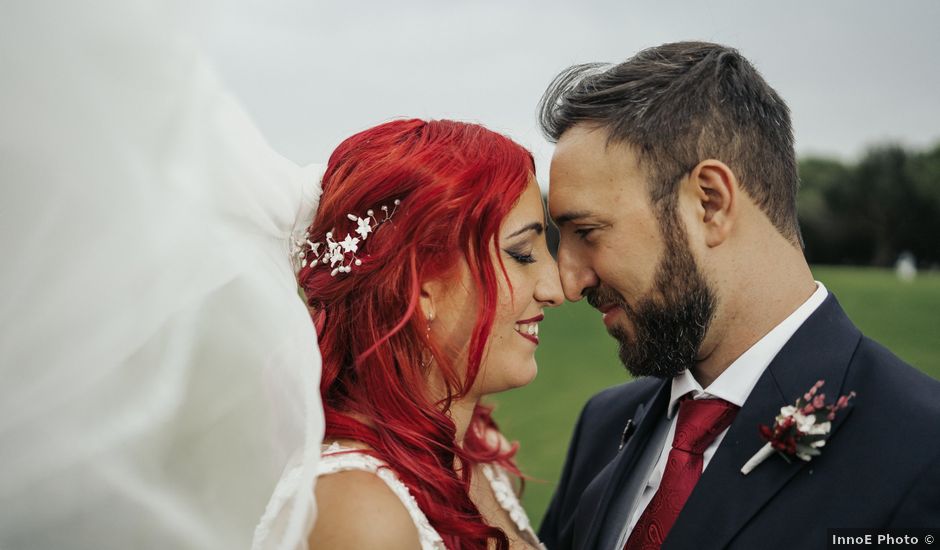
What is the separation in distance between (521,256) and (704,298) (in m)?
0.80

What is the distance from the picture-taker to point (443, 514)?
10.1ft

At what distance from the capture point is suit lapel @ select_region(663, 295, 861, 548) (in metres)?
3.04

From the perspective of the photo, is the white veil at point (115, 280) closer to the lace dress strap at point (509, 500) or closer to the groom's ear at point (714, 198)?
the lace dress strap at point (509, 500)

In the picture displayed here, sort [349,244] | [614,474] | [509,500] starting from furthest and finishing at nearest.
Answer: [509,500], [614,474], [349,244]

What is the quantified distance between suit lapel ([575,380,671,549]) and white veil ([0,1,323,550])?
1723 mm

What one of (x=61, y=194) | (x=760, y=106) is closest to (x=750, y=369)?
(x=760, y=106)

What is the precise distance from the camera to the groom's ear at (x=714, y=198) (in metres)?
3.47

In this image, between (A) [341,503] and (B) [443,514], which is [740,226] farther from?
(A) [341,503]

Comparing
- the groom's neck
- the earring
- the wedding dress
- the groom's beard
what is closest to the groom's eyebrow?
the groom's beard

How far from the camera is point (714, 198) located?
11.5ft

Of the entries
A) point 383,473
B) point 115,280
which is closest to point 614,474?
point 383,473

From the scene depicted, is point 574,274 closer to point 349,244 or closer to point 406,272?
point 406,272

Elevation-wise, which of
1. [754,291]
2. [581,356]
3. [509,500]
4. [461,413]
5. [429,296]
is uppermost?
[429,296]

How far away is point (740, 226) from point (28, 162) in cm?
266
